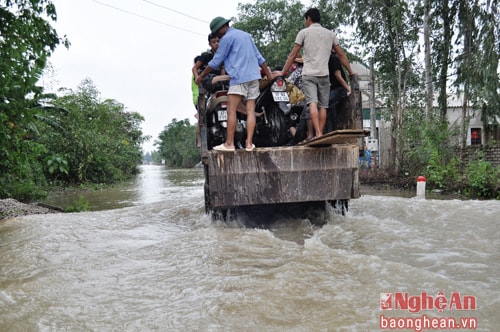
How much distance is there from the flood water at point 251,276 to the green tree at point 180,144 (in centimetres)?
5255

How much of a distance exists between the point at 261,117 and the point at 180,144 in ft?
196

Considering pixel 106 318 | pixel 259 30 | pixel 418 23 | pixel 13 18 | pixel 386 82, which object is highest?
pixel 259 30

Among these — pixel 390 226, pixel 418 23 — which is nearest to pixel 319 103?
pixel 390 226

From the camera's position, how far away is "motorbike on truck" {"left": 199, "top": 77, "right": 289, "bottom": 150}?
5211 mm

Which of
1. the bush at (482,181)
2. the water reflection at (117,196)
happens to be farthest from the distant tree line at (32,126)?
the bush at (482,181)

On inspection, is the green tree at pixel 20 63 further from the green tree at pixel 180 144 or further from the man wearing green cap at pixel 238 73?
the green tree at pixel 180 144

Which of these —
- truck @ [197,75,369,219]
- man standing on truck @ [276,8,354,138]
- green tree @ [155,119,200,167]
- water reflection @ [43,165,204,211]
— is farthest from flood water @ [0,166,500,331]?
green tree @ [155,119,200,167]

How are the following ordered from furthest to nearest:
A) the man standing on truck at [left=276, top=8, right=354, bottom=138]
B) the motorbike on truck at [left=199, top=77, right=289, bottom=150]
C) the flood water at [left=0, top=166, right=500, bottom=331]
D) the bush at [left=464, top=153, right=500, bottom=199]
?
the bush at [left=464, top=153, right=500, bottom=199]
the motorbike on truck at [left=199, top=77, right=289, bottom=150]
the man standing on truck at [left=276, top=8, right=354, bottom=138]
the flood water at [left=0, top=166, right=500, bottom=331]

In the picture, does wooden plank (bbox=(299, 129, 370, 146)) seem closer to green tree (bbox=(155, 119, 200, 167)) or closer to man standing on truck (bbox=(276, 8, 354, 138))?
man standing on truck (bbox=(276, 8, 354, 138))

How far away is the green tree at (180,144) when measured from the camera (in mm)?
59562

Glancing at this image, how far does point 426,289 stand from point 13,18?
6408 mm

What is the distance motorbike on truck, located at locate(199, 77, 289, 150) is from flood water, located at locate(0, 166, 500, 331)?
1142 millimetres

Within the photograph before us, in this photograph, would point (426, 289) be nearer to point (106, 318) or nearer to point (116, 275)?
point (106, 318)

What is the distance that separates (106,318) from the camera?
8.07 feet
